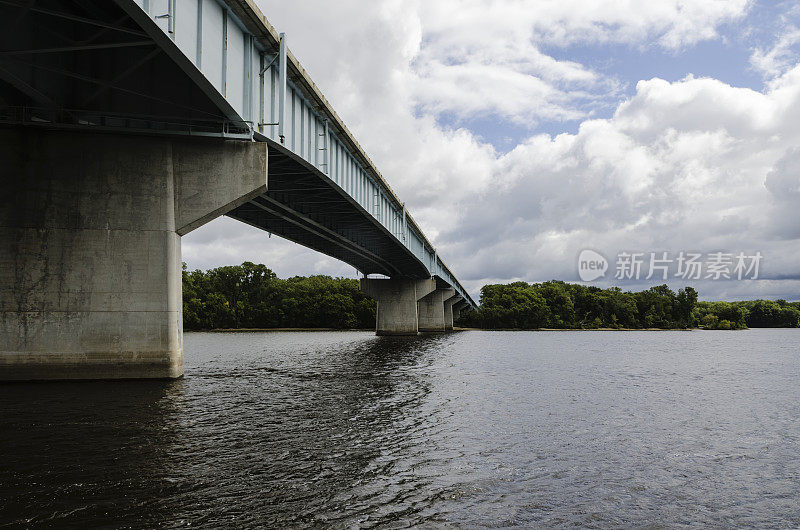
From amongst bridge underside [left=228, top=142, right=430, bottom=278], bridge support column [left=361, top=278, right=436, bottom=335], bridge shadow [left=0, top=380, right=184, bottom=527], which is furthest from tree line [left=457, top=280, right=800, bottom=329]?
bridge shadow [left=0, top=380, right=184, bottom=527]

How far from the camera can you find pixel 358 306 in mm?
132625

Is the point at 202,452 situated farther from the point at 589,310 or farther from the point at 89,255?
the point at 589,310

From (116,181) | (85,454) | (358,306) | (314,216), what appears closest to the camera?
(85,454)

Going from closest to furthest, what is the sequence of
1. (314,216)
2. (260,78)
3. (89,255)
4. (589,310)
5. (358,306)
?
(89,255) < (260,78) < (314,216) < (358,306) < (589,310)

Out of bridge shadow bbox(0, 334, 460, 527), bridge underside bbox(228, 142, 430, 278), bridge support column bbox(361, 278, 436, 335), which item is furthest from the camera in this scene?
bridge support column bbox(361, 278, 436, 335)

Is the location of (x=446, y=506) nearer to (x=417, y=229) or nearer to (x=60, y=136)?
(x=60, y=136)

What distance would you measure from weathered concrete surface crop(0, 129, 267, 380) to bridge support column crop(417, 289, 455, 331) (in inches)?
3270

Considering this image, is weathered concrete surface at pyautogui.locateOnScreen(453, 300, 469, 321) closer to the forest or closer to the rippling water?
the forest

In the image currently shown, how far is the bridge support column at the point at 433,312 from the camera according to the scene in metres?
104

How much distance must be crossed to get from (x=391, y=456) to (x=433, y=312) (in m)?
93.5

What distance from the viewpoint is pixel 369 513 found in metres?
8.44

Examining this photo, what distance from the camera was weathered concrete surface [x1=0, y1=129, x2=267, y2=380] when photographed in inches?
835

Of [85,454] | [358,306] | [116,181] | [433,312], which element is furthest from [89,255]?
[358,306]

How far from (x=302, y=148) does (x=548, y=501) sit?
21229 millimetres
